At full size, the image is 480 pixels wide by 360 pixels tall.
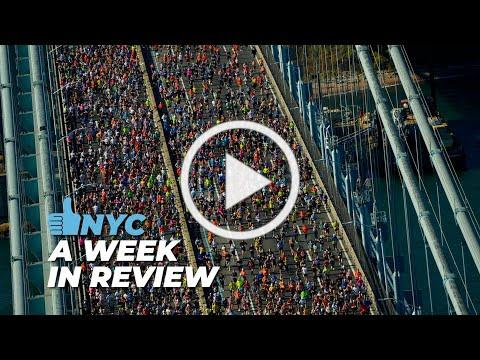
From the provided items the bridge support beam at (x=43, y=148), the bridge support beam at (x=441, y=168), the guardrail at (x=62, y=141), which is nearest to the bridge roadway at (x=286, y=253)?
the guardrail at (x=62, y=141)

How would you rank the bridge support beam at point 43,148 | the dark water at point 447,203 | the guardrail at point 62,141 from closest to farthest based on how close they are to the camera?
the bridge support beam at point 43,148 < the guardrail at point 62,141 < the dark water at point 447,203

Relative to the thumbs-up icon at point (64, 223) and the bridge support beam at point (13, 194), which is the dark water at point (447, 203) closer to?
the thumbs-up icon at point (64, 223)

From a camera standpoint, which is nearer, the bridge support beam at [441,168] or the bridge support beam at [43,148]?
the bridge support beam at [441,168]

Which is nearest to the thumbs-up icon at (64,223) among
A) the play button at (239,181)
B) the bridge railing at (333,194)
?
the bridge railing at (333,194)

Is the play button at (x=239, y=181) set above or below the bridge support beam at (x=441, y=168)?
above

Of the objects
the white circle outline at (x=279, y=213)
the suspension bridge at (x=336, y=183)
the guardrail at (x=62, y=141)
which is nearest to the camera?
the suspension bridge at (x=336, y=183)

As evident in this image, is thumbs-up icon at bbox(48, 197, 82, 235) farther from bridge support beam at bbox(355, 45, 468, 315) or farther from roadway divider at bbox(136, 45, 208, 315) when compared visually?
bridge support beam at bbox(355, 45, 468, 315)
